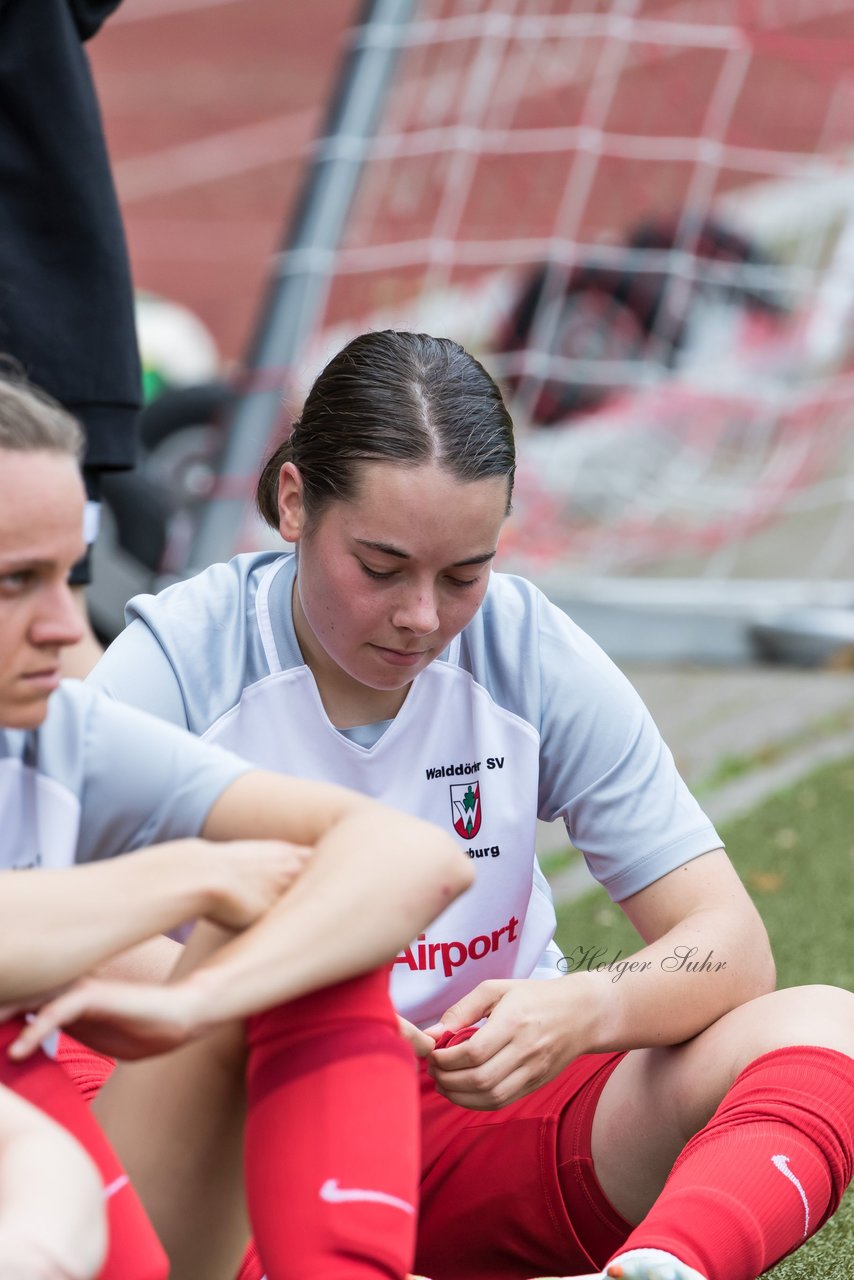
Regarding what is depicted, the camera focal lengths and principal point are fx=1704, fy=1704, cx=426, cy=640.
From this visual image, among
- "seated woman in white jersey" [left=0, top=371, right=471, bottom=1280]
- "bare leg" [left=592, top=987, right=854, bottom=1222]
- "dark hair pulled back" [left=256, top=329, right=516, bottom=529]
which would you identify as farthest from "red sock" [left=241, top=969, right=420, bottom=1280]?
"dark hair pulled back" [left=256, top=329, right=516, bottom=529]

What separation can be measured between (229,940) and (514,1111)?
573 mm

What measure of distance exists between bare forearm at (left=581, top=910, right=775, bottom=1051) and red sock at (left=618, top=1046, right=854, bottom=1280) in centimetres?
10

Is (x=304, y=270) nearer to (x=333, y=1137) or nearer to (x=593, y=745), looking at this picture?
(x=593, y=745)

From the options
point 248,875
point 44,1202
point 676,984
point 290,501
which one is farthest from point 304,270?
point 44,1202

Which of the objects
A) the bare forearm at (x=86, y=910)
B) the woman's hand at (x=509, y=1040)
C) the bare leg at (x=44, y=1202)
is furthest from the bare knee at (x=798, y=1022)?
the bare leg at (x=44, y=1202)

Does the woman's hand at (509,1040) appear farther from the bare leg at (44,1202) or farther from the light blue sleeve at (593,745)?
the bare leg at (44,1202)

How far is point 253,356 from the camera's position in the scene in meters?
3.85

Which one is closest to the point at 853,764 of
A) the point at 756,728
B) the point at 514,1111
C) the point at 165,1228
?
the point at 756,728

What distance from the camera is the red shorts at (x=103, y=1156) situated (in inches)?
51.4

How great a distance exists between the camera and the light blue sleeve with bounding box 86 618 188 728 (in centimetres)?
176

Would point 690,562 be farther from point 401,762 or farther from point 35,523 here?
point 35,523

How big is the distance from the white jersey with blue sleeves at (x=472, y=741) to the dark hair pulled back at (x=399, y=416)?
0.18 metres

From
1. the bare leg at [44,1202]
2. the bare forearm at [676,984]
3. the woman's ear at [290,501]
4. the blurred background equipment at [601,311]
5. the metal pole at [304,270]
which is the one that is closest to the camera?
the bare leg at [44,1202]

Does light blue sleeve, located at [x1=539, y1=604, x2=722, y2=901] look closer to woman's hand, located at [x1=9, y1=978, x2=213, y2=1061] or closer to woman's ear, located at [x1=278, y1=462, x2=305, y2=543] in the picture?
woman's ear, located at [x1=278, y1=462, x2=305, y2=543]
